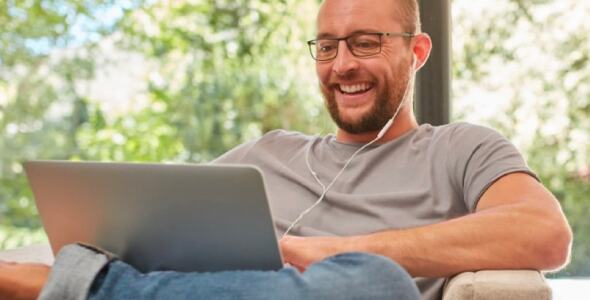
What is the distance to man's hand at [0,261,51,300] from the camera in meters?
1.36

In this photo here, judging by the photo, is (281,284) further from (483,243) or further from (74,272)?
(483,243)

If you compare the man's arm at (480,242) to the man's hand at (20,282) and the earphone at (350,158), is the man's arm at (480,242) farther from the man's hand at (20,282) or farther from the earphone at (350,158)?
the man's hand at (20,282)

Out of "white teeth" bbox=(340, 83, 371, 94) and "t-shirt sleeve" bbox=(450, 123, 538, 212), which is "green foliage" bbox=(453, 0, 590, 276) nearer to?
"white teeth" bbox=(340, 83, 371, 94)

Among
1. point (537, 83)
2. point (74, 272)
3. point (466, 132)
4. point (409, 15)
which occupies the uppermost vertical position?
point (409, 15)

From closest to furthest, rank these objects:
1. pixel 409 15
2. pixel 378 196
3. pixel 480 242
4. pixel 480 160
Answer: pixel 480 242, pixel 480 160, pixel 378 196, pixel 409 15

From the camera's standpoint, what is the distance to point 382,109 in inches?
83.0

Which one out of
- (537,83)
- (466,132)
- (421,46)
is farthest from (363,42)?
(537,83)

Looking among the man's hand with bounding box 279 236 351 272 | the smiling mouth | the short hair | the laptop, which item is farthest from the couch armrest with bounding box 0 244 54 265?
the short hair

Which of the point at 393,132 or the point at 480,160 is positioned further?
the point at 393,132

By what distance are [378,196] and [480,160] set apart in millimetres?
239

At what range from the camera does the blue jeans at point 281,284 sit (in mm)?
1226

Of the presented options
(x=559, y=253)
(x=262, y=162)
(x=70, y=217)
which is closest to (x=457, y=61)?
(x=262, y=162)

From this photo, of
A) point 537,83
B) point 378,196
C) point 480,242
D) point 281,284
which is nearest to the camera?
point 281,284

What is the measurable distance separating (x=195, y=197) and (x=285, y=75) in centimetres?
250
